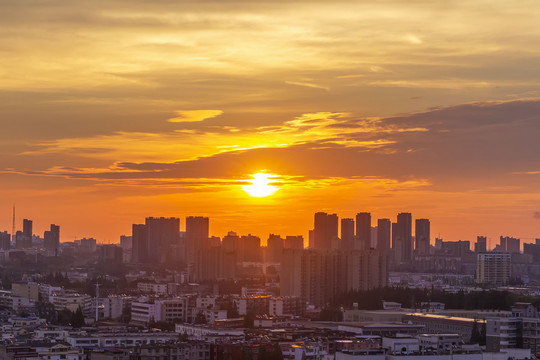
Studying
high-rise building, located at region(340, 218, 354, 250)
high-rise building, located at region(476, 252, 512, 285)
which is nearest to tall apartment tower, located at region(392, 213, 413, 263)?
high-rise building, located at region(340, 218, 354, 250)

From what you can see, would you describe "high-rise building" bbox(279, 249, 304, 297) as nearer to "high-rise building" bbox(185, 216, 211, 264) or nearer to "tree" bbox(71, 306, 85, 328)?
"tree" bbox(71, 306, 85, 328)

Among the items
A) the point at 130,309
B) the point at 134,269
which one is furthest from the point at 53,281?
the point at 134,269

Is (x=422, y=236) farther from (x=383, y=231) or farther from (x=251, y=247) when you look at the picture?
(x=251, y=247)

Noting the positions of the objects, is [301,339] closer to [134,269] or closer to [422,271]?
[134,269]

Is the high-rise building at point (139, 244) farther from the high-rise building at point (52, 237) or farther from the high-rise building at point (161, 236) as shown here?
the high-rise building at point (52, 237)

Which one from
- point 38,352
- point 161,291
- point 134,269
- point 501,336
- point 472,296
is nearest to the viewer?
point 38,352

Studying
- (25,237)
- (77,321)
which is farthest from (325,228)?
(77,321)

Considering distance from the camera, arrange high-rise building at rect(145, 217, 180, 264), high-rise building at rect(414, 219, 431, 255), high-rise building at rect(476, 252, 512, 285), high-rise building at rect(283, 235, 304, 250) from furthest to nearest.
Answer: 1. high-rise building at rect(414, 219, 431, 255)
2. high-rise building at rect(145, 217, 180, 264)
3. high-rise building at rect(283, 235, 304, 250)
4. high-rise building at rect(476, 252, 512, 285)
